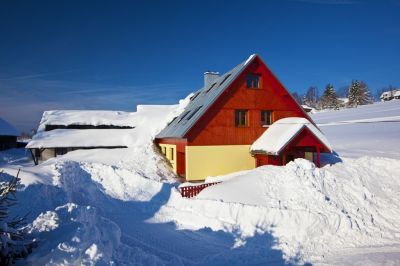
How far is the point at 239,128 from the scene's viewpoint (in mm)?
22562

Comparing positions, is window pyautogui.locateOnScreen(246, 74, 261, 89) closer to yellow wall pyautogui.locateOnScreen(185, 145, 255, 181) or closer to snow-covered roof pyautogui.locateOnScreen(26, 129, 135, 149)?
yellow wall pyautogui.locateOnScreen(185, 145, 255, 181)

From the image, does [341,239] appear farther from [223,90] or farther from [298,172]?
[223,90]

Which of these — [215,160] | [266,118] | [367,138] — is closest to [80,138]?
[215,160]

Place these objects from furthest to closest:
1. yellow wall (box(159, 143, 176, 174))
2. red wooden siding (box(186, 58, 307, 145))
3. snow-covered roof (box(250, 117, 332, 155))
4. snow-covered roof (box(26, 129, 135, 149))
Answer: snow-covered roof (box(26, 129, 135, 149))
yellow wall (box(159, 143, 176, 174))
red wooden siding (box(186, 58, 307, 145))
snow-covered roof (box(250, 117, 332, 155))

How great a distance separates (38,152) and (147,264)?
79.0ft

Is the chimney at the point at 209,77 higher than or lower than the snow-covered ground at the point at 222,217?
higher

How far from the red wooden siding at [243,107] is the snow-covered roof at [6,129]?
122ft

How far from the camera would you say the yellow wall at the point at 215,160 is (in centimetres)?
2116

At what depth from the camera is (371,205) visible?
47.1ft

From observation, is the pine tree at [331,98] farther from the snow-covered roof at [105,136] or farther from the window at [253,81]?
the window at [253,81]

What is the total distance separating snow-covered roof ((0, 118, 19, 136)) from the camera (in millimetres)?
46219

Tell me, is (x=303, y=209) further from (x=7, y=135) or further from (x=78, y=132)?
(x=7, y=135)

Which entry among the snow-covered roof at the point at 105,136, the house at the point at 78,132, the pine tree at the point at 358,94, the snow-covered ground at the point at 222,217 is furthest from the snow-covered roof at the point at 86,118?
the pine tree at the point at 358,94

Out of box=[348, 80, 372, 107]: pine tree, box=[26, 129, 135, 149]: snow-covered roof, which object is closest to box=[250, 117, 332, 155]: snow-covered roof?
box=[26, 129, 135, 149]: snow-covered roof
